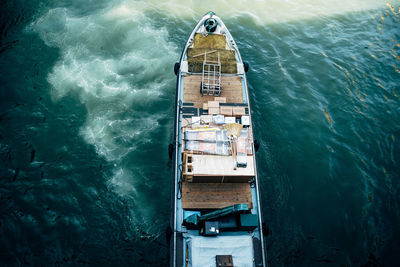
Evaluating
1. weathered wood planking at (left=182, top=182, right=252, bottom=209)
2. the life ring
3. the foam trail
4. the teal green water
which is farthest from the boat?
the foam trail

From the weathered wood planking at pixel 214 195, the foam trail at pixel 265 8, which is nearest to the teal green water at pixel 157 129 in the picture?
the foam trail at pixel 265 8

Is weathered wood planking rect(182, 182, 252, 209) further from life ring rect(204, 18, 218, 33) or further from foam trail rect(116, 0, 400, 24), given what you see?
foam trail rect(116, 0, 400, 24)

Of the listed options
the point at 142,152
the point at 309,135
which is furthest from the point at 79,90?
the point at 309,135

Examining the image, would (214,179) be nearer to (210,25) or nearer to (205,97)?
(205,97)

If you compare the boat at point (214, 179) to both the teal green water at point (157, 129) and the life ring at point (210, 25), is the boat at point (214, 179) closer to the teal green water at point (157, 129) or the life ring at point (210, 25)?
the teal green water at point (157, 129)

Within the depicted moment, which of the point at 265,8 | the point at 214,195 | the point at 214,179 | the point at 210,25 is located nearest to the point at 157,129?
the point at 214,179

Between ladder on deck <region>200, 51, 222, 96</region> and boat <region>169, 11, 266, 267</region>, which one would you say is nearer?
boat <region>169, 11, 266, 267</region>

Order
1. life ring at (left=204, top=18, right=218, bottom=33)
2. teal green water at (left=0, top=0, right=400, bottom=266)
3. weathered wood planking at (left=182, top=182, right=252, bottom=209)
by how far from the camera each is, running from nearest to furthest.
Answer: weathered wood planking at (left=182, top=182, right=252, bottom=209), teal green water at (left=0, top=0, right=400, bottom=266), life ring at (left=204, top=18, right=218, bottom=33)
